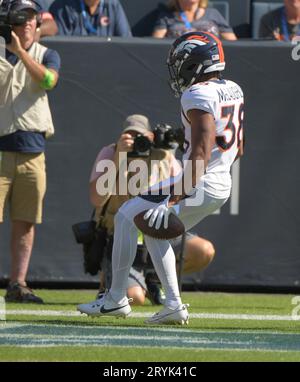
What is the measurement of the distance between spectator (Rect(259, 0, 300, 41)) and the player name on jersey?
3660mm

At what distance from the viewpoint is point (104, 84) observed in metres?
9.34

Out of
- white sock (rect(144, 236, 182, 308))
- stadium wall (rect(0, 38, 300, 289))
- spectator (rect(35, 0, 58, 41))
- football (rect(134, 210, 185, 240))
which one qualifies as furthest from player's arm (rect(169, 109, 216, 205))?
spectator (rect(35, 0, 58, 41))

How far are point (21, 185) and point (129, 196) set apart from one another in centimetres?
88

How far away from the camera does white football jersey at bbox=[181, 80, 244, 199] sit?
250 inches

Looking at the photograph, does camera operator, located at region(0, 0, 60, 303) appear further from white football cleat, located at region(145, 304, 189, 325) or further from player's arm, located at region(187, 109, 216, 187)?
player's arm, located at region(187, 109, 216, 187)

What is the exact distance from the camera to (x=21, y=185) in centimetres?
846

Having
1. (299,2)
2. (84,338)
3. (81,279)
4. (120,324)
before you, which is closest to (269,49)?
(299,2)

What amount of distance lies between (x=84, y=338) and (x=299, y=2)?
5.23 m

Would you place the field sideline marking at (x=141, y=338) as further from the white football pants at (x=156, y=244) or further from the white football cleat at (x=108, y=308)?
the white football pants at (x=156, y=244)

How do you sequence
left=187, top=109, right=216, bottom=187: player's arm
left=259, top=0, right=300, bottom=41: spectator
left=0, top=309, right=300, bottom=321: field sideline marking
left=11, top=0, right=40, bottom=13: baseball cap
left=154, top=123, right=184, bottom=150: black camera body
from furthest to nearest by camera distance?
left=259, top=0, right=300, bottom=41: spectator → left=11, top=0, right=40, bottom=13: baseball cap → left=154, top=123, right=184, bottom=150: black camera body → left=0, top=309, right=300, bottom=321: field sideline marking → left=187, top=109, right=216, bottom=187: player's arm

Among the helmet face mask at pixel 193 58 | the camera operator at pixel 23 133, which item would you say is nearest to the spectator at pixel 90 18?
the camera operator at pixel 23 133

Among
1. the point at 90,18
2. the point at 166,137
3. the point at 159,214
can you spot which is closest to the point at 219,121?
the point at 159,214
